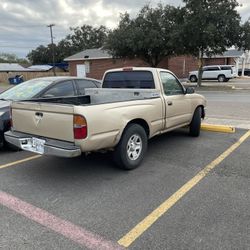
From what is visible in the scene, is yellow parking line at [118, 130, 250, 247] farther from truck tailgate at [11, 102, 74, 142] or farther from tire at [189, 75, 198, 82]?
tire at [189, 75, 198, 82]

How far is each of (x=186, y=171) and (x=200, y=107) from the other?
2823 mm

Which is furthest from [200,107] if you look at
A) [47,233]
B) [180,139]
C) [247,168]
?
[47,233]

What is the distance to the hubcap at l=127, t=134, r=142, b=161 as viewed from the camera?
509cm

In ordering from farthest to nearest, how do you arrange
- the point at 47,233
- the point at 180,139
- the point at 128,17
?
the point at 128,17 → the point at 180,139 → the point at 47,233

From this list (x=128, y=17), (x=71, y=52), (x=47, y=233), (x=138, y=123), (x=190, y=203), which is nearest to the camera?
(x=47, y=233)

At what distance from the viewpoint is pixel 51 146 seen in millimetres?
4391

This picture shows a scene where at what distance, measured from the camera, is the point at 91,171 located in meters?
5.18

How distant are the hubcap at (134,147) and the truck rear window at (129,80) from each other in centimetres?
143

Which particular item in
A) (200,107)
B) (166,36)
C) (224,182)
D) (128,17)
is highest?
(128,17)

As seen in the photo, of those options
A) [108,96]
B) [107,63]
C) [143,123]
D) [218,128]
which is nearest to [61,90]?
[108,96]

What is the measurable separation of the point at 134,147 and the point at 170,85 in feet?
6.36

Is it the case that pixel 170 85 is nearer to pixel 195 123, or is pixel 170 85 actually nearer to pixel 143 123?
pixel 195 123

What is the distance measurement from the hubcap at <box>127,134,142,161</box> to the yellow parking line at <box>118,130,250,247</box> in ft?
3.48

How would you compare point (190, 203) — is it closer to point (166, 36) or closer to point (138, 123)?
point (138, 123)
